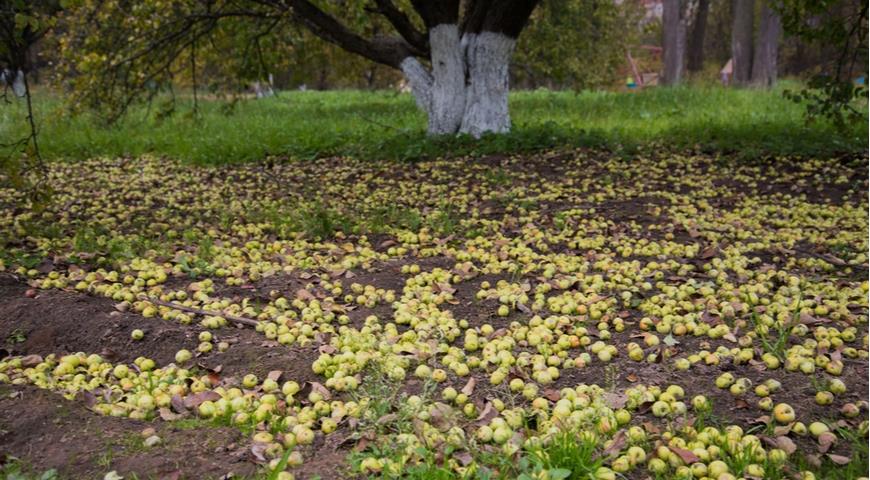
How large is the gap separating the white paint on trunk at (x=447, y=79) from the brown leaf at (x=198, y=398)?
726cm

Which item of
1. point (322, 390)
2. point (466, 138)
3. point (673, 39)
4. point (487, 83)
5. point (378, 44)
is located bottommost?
point (322, 390)

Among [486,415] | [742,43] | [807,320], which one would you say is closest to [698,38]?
[742,43]

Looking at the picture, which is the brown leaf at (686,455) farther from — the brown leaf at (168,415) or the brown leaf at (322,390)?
the brown leaf at (168,415)

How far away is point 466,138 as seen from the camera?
9.45 metres

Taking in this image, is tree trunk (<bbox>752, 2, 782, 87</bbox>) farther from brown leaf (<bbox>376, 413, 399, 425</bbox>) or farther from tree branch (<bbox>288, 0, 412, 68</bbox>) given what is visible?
brown leaf (<bbox>376, 413, 399, 425</bbox>)

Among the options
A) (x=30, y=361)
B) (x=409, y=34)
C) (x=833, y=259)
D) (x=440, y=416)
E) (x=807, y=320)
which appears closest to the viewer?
(x=440, y=416)

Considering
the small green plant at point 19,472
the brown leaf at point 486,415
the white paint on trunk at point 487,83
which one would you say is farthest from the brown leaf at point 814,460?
the white paint on trunk at point 487,83

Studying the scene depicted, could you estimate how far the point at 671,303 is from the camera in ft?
13.3

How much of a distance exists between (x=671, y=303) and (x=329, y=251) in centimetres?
263

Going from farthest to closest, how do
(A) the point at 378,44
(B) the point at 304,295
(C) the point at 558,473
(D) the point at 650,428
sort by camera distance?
1. (A) the point at 378,44
2. (B) the point at 304,295
3. (D) the point at 650,428
4. (C) the point at 558,473

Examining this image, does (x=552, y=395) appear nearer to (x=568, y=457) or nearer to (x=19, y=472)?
(x=568, y=457)

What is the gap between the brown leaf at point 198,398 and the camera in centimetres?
299

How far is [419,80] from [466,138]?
1.36 meters

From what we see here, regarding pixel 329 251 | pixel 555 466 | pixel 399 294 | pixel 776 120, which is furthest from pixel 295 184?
pixel 776 120
